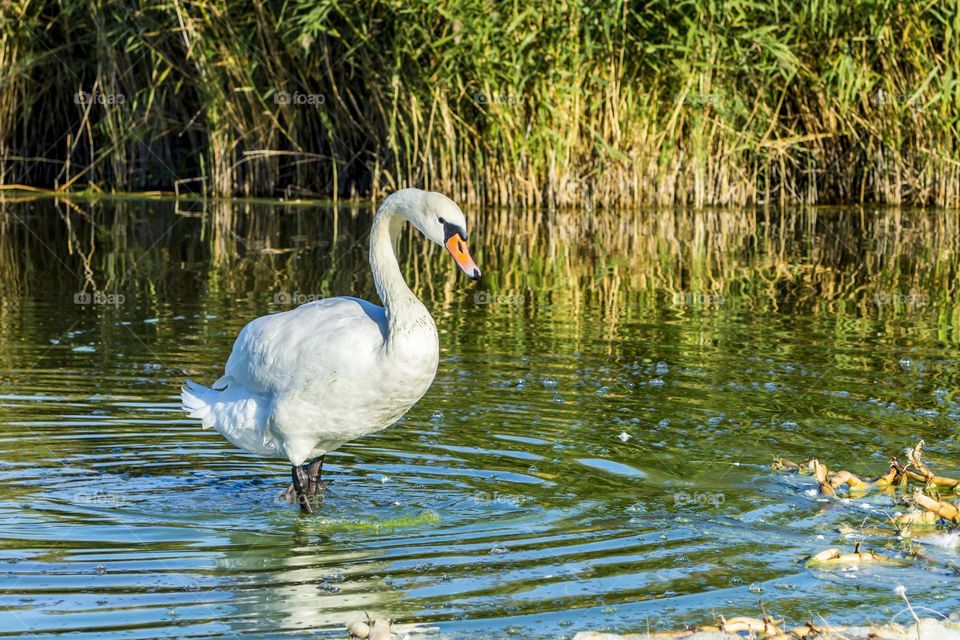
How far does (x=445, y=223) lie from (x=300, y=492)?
1344mm

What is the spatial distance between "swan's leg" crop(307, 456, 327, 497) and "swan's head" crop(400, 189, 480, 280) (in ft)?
3.94

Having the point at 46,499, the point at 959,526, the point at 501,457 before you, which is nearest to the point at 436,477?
the point at 501,457

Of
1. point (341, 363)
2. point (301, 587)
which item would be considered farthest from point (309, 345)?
point (301, 587)

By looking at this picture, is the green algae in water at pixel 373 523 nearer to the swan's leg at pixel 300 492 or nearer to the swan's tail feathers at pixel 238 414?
the swan's leg at pixel 300 492

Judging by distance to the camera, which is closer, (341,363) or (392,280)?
(341,363)

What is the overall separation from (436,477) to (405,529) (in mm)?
809

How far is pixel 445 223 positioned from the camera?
5785mm

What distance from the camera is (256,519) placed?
591 centimetres

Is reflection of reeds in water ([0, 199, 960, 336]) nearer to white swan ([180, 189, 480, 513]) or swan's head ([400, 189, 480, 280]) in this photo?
white swan ([180, 189, 480, 513])

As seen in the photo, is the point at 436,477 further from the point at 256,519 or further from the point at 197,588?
the point at 197,588

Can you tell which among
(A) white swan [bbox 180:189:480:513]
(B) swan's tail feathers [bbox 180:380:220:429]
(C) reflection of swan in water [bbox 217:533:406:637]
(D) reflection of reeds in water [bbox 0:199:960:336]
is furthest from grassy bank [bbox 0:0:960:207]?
(C) reflection of swan in water [bbox 217:533:406:637]

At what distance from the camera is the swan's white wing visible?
5.74m

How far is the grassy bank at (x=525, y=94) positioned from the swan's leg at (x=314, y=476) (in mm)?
10631

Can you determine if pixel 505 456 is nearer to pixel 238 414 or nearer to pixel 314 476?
pixel 314 476
